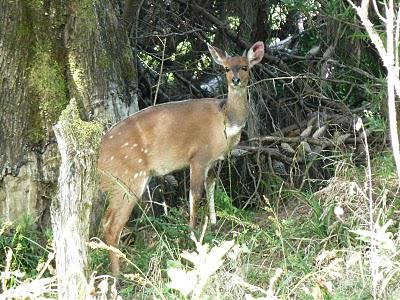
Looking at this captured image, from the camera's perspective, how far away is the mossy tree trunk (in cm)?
649

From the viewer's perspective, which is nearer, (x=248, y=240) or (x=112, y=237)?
(x=248, y=240)

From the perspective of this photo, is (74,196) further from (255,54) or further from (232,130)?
(255,54)

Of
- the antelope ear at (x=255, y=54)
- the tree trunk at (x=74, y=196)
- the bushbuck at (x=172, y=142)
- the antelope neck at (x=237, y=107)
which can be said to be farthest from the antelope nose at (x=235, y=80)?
the tree trunk at (x=74, y=196)

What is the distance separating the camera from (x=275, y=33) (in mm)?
9305

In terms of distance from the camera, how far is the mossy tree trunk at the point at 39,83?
6488 millimetres

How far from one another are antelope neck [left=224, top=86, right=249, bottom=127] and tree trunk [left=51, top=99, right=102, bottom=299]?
10.3 ft

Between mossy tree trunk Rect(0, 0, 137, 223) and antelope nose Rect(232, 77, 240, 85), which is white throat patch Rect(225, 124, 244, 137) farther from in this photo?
mossy tree trunk Rect(0, 0, 137, 223)

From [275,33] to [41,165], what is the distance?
11.7ft

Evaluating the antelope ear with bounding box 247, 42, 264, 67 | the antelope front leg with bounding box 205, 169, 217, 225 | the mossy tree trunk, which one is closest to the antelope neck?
the antelope ear with bounding box 247, 42, 264, 67

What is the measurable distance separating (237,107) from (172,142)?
0.68 meters

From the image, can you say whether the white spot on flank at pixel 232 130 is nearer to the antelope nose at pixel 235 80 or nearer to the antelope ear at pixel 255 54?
the antelope nose at pixel 235 80

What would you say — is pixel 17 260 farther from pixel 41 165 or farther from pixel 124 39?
pixel 124 39

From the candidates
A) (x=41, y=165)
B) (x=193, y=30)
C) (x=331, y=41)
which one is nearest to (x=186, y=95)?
(x=193, y=30)

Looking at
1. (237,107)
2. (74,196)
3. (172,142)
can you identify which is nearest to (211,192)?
(172,142)
